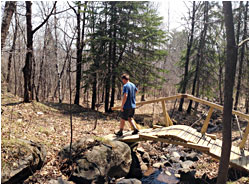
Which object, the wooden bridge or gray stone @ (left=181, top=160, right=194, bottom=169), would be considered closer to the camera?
the wooden bridge

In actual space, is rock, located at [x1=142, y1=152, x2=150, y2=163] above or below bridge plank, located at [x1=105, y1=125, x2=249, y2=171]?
below

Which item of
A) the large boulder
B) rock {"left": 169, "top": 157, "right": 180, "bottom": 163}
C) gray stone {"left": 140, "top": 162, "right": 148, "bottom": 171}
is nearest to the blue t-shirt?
the large boulder

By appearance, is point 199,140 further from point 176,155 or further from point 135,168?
point 176,155

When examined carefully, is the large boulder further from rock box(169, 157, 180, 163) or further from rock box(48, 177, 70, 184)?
rock box(169, 157, 180, 163)

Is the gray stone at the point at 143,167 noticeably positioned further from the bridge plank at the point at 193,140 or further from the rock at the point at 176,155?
the rock at the point at 176,155

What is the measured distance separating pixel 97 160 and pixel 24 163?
1.84 meters

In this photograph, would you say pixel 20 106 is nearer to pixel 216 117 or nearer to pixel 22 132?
pixel 22 132

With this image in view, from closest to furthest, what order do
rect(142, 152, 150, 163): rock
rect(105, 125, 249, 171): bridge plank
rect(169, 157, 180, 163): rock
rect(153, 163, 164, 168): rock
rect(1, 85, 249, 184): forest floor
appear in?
rect(1, 85, 249, 184): forest floor, rect(105, 125, 249, 171): bridge plank, rect(153, 163, 164, 168): rock, rect(142, 152, 150, 163): rock, rect(169, 157, 180, 163): rock

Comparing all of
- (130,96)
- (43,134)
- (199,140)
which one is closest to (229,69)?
(130,96)

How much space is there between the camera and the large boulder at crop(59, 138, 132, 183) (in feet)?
16.6

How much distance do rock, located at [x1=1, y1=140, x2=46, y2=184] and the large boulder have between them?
26.0 inches

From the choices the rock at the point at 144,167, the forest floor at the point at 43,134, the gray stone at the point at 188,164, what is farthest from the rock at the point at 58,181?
the gray stone at the point at 188,164

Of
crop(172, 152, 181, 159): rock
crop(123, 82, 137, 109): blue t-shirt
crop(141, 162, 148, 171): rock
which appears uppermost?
crop(123, 82, 137, 109): blue t-shirt

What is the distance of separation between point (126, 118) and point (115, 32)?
8.50 m
